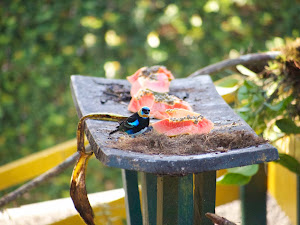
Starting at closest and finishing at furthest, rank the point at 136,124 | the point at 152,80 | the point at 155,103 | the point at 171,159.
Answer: the point at 171,159
the point at 136,124
the point at 155,103
the point at 152,80

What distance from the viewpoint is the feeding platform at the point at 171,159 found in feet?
2.45

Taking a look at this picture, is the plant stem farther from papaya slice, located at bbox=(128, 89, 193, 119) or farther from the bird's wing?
the bird's wing

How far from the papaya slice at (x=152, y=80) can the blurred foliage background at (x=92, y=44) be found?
169cm

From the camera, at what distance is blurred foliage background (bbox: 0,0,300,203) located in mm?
2963

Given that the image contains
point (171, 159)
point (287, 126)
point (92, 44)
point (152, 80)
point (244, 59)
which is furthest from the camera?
point (92, 44)

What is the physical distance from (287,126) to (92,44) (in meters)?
1.98

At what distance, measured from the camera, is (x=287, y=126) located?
1.40 m

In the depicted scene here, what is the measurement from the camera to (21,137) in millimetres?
3160

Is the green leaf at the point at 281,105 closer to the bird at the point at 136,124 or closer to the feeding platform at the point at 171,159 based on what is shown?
the feeding platform at the point at 171,159

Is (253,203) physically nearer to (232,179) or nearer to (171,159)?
(232,179)

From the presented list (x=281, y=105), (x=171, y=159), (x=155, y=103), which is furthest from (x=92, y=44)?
(x=171, y=159)

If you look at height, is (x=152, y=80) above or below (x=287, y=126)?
above

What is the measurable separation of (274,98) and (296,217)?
488 millimetres

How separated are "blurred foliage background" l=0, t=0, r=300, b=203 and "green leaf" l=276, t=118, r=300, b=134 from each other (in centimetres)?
163
